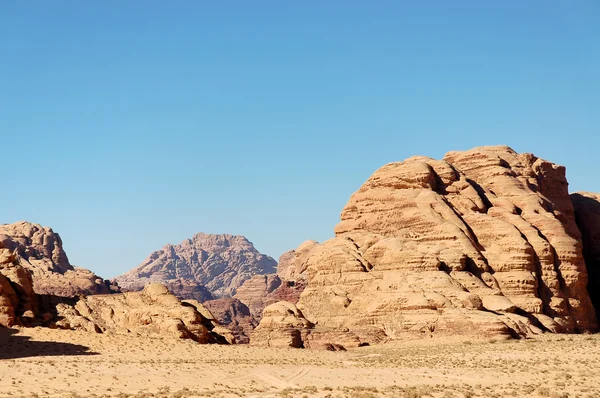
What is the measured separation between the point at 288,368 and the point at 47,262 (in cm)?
8408

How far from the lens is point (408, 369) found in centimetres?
4775

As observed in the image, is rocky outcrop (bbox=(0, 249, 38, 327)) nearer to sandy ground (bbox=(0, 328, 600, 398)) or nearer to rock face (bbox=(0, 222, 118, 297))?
sandy ground (bbox=(0, 328, 600, 398))

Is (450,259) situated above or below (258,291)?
below

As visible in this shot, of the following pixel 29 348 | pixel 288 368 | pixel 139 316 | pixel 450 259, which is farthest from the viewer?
pixel 450 259

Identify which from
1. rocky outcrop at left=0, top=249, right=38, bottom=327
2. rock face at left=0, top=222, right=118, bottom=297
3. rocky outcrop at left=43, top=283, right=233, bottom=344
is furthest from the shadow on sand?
rock face at left=0, top=222, right=118, bottom=297

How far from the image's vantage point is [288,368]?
→ 47.8 metres

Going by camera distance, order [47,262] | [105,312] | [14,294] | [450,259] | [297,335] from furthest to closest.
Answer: [47,262]
[450,259]
[297,335]
[105,312]
[14,294]

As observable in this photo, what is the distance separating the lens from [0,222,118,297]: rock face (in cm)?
10131

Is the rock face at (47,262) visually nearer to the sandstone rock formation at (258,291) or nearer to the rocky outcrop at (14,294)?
the rocky outcrop at (14,294)

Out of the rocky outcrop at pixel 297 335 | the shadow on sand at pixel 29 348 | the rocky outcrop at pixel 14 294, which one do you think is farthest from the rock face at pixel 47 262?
the shadow on sand at pixel 29 348

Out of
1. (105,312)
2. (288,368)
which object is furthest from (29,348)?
(288,368)

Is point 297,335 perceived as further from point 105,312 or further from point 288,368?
point 288,368

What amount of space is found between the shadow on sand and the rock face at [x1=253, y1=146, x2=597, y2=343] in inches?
784

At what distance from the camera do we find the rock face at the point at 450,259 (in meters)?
66.0
